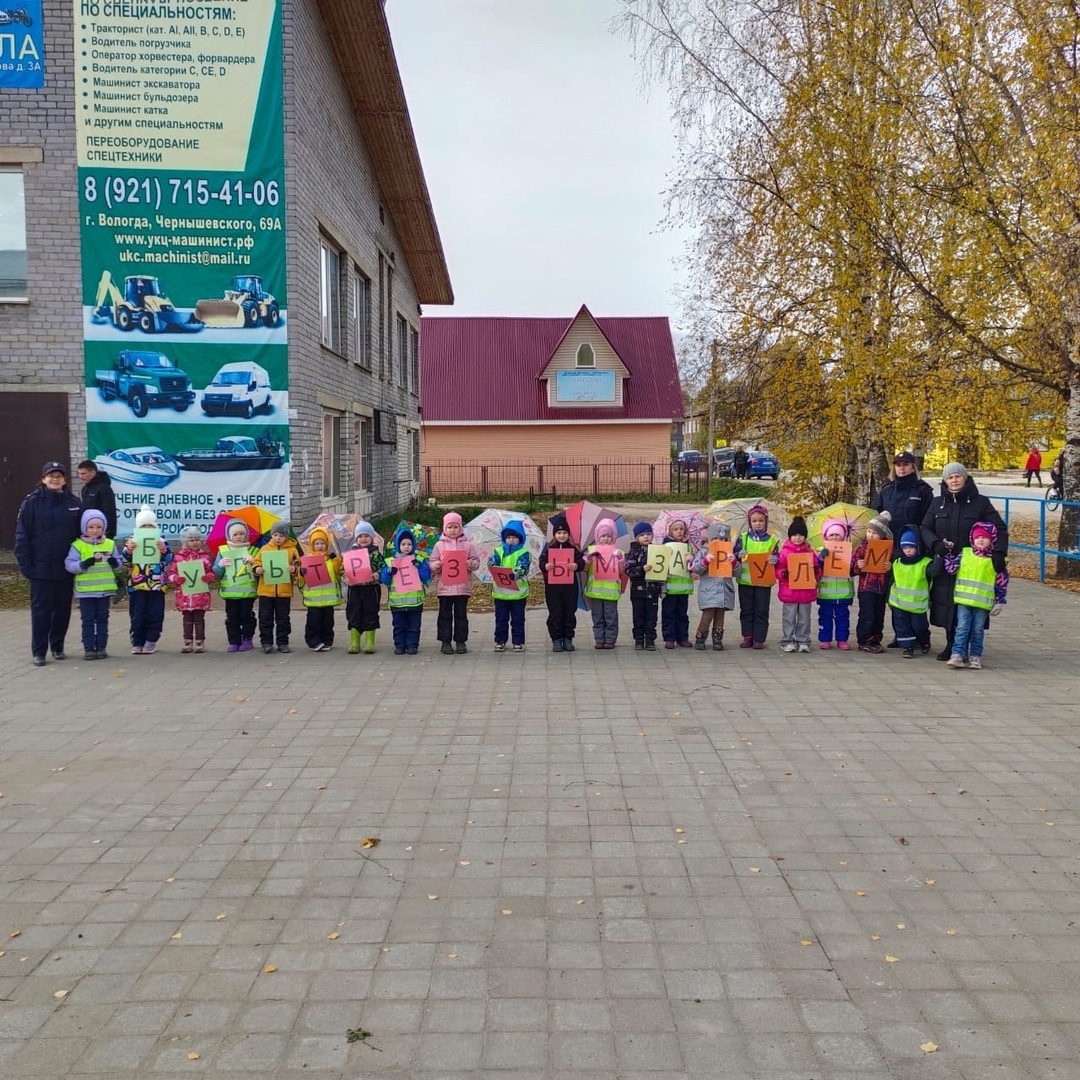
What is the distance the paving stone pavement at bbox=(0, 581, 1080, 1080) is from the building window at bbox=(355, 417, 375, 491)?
12.9 metres

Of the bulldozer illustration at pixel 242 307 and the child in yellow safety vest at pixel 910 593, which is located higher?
the bulldozer illustration at pixel 242 307

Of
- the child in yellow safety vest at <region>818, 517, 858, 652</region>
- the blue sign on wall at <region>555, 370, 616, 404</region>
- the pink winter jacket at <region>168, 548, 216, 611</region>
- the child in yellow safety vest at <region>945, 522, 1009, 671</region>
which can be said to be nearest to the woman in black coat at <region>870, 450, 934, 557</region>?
the child in yellow safety vest at <region>818, 517, 858, 652</region>

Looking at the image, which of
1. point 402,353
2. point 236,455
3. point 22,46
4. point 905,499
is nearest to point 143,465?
point 236,455

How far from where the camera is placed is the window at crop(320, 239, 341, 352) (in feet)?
55.8

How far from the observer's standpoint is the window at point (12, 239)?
1398 cm

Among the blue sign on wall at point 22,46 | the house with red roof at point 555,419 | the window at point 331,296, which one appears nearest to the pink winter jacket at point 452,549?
the window at point 331,296

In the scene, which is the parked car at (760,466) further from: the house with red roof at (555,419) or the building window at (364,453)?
the building window at (364,453)

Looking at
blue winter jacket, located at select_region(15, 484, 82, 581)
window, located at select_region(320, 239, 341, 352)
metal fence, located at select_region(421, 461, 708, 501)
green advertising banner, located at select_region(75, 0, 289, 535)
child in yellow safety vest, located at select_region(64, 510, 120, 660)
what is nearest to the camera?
blue winter jacket, located at select_region(15, 484, 82, 581)

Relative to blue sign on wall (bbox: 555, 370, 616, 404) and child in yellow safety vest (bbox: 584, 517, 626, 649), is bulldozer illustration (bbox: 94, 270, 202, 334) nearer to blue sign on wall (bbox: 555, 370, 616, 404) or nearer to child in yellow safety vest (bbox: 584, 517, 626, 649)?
child in yellow safety vest (bbox: 584, 517, 626, 649)

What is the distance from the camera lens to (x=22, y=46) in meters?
13.6

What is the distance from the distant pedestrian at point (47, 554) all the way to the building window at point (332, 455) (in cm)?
737

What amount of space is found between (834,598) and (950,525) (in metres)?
1.32

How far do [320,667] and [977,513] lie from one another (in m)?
6.35

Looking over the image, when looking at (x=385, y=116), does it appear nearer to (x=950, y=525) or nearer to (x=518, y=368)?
(x=950, y=525)
